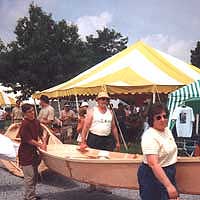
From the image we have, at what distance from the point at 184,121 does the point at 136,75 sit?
281 cm

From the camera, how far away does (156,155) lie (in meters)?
4.20

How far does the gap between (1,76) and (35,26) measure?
4.93m

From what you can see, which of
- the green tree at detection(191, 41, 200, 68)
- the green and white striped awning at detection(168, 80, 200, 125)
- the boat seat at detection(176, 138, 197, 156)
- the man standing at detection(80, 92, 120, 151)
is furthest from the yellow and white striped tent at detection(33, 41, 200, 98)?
the green tree at detection(191, 41, 200, 68)

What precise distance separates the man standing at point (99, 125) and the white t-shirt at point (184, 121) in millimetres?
4758

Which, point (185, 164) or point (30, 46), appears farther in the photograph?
point (30, 46)

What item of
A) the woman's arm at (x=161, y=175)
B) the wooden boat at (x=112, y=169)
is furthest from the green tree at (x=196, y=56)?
the woman's arm at (x=161, y=175)

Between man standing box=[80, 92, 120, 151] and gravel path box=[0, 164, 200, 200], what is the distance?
0.79m

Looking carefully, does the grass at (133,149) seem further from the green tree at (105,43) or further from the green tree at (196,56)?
the green tree at (105,43)

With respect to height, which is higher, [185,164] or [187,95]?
[187,95]

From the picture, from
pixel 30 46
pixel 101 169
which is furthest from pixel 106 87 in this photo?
pixel 30 46

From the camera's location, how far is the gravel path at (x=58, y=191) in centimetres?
711

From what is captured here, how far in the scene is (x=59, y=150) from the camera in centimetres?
836

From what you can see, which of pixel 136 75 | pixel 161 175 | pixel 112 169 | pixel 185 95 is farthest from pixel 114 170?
pixel 136 75

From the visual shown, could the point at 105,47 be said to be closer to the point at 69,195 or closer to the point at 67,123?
the point at 67,123
